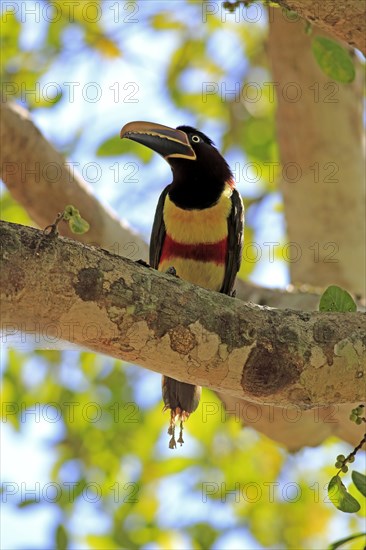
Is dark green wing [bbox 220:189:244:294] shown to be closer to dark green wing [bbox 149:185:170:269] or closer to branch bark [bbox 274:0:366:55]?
dark green wing [bbox 149:185:170:269]

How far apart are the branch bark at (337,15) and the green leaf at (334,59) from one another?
0.43 meters

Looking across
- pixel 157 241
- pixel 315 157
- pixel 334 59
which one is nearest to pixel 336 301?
pixel 334 59

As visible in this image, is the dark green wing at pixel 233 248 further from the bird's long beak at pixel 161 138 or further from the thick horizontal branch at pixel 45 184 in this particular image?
the thick horizontal branch at pixel 45 184

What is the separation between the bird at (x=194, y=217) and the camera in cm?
434

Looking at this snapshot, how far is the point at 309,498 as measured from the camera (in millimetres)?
6062

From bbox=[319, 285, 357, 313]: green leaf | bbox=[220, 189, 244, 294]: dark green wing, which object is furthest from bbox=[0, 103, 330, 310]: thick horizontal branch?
bbox=[319, 285, 357, 313]: green leaf

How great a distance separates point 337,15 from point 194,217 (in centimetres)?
151

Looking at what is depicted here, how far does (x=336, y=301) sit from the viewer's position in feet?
10.0

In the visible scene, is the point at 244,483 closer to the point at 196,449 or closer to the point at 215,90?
the point at 196,449

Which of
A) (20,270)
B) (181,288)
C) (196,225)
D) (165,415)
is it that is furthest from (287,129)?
(20,270)

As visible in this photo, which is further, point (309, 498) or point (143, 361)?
point (309, 498)

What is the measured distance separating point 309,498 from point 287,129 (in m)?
2.66

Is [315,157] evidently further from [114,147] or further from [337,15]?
[337,15]

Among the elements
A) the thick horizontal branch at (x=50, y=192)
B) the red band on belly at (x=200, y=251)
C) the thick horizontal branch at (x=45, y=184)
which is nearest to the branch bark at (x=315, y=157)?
the thick horizontal branch at (x=50, y=192)
